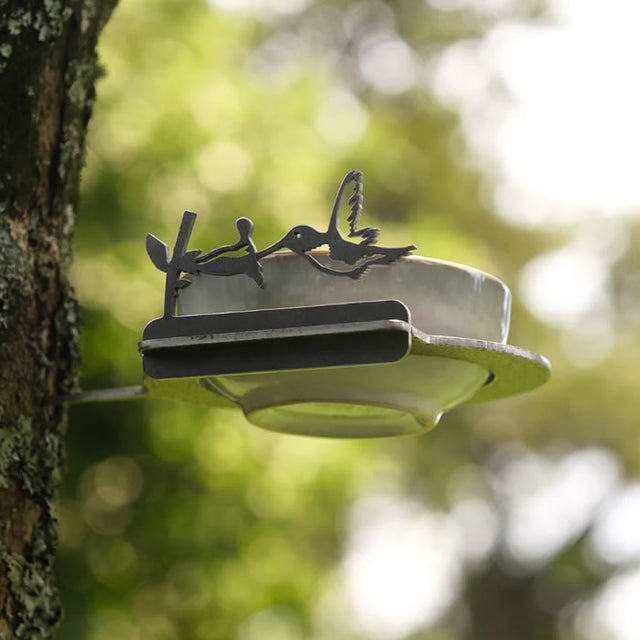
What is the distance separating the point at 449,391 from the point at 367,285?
8.5 inches

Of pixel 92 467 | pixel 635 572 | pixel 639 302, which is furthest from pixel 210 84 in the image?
pixel 635 572

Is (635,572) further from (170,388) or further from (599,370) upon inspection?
(170,388)

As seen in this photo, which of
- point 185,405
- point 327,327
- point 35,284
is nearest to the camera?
point 327,327

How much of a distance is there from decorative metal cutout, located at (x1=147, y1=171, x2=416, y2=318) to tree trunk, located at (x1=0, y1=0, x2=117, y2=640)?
0.96 ft

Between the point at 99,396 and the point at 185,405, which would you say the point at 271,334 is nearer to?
the point at 99,396

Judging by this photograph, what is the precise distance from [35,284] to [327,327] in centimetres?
53

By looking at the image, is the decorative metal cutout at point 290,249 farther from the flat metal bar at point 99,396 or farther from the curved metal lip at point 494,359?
the flat metal bar at point 99,396

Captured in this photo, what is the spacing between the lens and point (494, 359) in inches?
53.5

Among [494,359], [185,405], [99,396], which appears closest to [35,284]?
[99,396]

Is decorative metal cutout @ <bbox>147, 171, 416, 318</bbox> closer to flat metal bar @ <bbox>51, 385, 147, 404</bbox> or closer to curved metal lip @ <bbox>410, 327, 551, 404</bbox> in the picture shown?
curved metal lip @ <bbox>410, 327, 551, 404</bbox>

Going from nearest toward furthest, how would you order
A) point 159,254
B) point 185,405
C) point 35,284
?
point 159,254 < point 35,284 < point 185,405

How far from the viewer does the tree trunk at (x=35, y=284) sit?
148cm

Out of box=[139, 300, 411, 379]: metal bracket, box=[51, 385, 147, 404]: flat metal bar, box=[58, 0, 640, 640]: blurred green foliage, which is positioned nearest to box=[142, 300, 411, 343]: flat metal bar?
box=[139, 300, 411, 379]: metal bracket

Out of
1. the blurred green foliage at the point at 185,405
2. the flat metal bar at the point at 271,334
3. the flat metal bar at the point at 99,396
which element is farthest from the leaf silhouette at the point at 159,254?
the blurred green foliage at the point at 185,405
